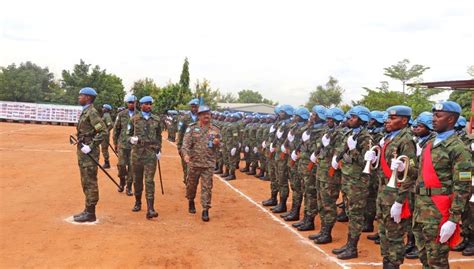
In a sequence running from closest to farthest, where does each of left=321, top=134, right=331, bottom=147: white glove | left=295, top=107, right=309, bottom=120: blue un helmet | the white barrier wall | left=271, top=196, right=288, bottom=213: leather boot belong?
left=321, top=134, right=331, bottom=147: white glove
left=295, top=107, right=309, bottom=120: blue un helmet
left=271, top=196, right=288, bottom=213: leather boot
the white barrier wall

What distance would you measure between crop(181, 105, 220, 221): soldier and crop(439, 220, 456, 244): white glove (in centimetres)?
485

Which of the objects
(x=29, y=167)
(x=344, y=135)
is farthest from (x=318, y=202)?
(x=29, y=167)

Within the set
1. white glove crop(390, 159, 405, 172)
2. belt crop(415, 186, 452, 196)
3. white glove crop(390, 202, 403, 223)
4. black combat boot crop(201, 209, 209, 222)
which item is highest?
white glove crop(390, 159, 405, 172)

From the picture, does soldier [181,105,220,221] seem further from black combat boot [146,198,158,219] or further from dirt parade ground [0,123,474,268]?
black combat boot [146,198,158,219]

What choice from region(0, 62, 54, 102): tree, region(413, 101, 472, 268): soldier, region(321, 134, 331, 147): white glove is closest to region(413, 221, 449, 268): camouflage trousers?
region(413, 101, 472, 268): soldier

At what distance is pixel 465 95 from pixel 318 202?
25.0m

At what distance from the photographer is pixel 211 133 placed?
8.70m

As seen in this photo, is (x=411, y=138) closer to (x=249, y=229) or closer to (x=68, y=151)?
(x=249, y=229)

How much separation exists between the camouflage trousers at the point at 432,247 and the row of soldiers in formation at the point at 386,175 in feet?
0.03

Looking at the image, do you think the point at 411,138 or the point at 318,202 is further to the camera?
the point at 318,202

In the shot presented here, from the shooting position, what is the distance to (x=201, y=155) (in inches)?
334

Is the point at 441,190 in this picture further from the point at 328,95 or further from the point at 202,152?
the point at 328,95

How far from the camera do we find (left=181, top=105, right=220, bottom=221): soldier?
332 inches

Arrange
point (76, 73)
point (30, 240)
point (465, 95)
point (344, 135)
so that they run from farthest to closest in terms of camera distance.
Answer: point (76, 73)
point (465, 95)
point (344, 135)
point (30, 240)
